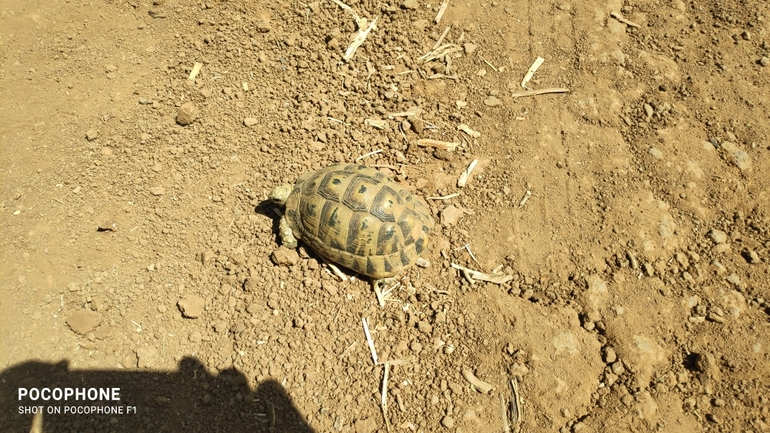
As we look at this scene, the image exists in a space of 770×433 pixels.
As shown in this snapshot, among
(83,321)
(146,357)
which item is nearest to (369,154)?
(146,357)

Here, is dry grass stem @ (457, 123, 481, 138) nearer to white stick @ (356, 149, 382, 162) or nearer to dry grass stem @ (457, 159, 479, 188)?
dry grass stem @ (457, 159, 479, 188)

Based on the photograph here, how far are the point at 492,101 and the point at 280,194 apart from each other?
9.29 ft

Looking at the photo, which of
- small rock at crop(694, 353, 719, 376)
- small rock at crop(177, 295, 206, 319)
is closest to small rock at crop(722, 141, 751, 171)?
small rock at crop(694, 353, 719, 376)

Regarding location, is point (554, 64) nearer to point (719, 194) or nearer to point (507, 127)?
point (507, 127)

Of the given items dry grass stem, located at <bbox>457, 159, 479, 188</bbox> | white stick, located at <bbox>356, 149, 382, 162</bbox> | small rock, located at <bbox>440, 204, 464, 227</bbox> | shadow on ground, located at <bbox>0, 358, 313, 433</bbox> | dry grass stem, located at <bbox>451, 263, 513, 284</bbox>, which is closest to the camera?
shadow on ground, located at <bbox>0, 358, 313, 433</bbox>

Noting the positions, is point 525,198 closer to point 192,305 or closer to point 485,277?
point 485,277

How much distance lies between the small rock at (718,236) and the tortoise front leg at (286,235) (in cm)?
435

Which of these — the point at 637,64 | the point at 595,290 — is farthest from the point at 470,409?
the point at 637,64

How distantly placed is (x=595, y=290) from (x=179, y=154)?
15.7 feet

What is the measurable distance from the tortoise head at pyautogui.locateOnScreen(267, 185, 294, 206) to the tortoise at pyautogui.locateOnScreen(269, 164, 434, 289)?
0.50 feet

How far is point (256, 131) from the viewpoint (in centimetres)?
488

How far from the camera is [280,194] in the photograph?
14.0 ft

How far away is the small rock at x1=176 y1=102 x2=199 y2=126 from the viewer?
4770 millimetres

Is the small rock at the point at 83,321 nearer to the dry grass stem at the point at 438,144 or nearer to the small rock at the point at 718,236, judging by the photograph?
the dry grass stem at the point at 438,144
